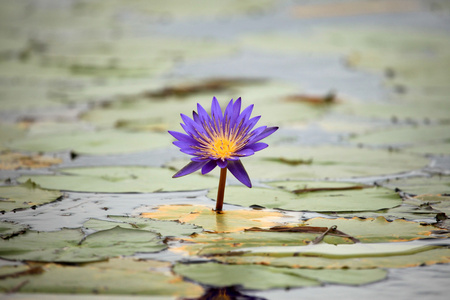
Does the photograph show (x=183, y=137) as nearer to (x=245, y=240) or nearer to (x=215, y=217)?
(x=215, y=217)

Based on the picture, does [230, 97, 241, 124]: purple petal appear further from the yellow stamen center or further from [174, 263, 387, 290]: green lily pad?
[174, 263, 387, 290]: green lily pad

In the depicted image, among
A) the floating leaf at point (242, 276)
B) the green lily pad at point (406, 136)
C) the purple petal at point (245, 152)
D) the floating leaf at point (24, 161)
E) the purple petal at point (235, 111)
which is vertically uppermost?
the green lily pad at point (406, 136)

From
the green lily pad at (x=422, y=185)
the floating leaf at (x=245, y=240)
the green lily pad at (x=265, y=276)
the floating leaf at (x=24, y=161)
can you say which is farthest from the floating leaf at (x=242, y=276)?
the floating leaf at (x=24, y=161)

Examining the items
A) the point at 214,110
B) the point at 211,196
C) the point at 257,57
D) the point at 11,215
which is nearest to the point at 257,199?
the point at 211,196

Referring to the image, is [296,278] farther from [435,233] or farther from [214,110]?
[214,110]

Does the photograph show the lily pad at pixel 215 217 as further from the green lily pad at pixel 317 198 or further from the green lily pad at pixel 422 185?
the green lily pad at pixel 422 185

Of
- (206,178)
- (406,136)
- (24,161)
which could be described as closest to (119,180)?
(206,178)
